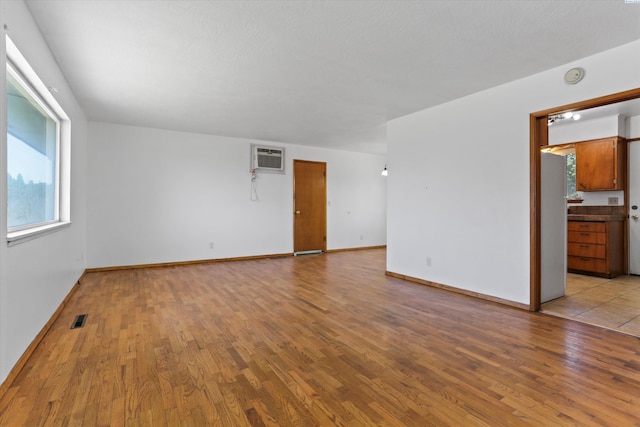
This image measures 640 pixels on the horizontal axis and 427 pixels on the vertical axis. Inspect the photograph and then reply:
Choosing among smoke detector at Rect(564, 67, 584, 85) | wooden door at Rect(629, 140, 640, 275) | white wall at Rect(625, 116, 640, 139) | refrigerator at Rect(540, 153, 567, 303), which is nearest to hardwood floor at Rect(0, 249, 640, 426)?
refrigerator at Rect(540, 153, 567, 303)

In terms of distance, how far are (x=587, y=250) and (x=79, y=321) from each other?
6.62 meters

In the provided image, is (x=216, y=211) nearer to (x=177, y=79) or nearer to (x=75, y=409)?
(x=177, y=79)

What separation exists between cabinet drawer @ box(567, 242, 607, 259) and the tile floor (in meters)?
0.37

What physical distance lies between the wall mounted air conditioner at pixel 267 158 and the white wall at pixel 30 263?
3.05 metres

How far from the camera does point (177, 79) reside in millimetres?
3350

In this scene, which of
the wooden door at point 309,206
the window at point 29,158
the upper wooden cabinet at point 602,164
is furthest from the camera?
the wooden door at point 309,206

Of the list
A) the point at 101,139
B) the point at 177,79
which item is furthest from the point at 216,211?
the point at 177,79

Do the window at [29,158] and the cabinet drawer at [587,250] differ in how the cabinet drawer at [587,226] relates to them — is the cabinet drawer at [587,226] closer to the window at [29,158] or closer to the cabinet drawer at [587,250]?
the cabinet drawer at [587,250]

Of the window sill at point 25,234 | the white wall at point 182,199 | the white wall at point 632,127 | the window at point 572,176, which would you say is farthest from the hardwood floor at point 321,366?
the white wall at point 632,127

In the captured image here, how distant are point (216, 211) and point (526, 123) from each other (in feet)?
16.9

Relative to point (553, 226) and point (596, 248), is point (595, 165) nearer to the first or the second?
point (596, 248)

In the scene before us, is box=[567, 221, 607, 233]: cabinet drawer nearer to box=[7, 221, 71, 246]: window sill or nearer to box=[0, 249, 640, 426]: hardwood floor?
box=[0, 249, 640, 426]: hardwood floor

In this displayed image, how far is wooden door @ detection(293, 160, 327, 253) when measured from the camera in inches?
276

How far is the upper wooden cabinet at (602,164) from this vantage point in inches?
186
